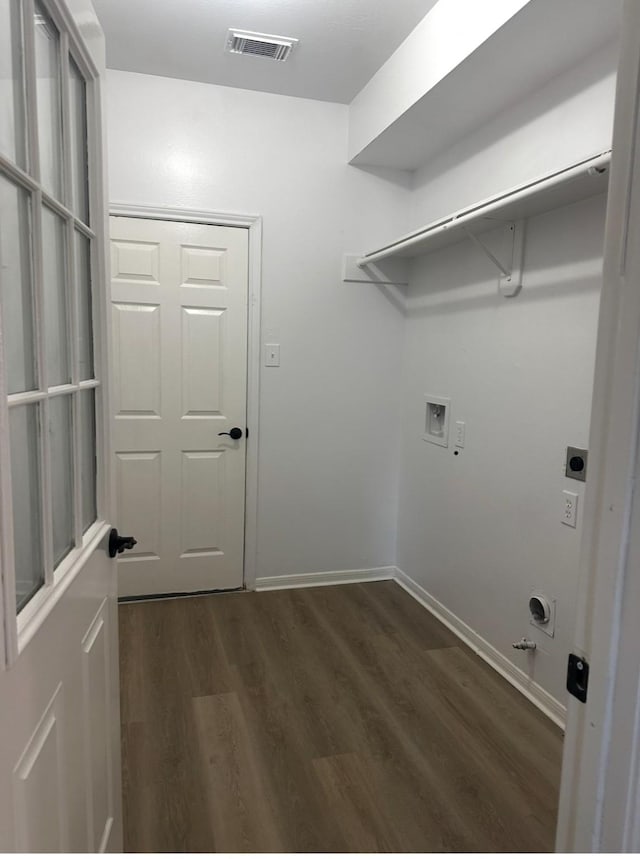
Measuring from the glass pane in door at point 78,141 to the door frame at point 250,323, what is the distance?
1689 mm

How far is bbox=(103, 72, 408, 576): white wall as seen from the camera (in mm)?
2783

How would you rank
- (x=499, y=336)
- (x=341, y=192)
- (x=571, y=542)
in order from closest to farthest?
(x=571, y=542), (x=499, y=336), (x=341, y=192)

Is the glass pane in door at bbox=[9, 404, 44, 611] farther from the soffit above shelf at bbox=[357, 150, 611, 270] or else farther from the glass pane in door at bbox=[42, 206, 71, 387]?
the soffit above shelf at bbox=[357, 150, 611, 270]

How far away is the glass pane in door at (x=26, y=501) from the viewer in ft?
2.74

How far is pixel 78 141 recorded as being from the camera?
115 cm

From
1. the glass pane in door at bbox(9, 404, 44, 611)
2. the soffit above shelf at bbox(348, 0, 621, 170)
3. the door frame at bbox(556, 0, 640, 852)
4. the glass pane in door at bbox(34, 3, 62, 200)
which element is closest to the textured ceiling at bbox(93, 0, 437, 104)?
the soffit above shelf at bbox(348, 0, 621, 170)

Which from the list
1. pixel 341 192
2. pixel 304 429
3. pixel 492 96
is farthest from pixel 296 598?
pixel 492 96

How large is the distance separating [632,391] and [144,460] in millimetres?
2695

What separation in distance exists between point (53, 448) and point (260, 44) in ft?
7.35

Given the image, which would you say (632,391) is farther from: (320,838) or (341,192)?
(341,192)

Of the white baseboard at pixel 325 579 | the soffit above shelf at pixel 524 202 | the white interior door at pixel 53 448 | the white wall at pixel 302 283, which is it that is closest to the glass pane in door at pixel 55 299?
the white interior door at pixel 53 448

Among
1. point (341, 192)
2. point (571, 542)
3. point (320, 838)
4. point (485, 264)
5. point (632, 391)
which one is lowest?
point (320, 838)

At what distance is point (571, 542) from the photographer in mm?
2041

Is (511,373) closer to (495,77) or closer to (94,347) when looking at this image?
(495,77)
